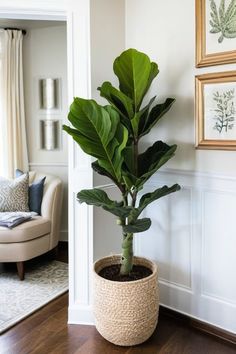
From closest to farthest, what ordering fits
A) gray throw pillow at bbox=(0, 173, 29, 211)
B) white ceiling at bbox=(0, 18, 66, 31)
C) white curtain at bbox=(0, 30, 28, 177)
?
1. gray throw pillow at bbox=(0, 173, 29, 211)
2. white ceiling at bbox=(0, 18, 66, 31)
3. white curtain at bbox=(0, 30, 28, 177)

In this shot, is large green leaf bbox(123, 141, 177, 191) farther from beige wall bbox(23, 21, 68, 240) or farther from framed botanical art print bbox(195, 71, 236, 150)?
beige wall bbox(23, 21, 68, 240)

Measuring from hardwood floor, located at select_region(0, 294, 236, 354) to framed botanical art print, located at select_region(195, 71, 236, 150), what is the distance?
122 centimetres

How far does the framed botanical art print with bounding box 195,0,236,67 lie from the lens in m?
2.00

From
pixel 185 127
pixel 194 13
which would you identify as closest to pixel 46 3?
pixel 194 13

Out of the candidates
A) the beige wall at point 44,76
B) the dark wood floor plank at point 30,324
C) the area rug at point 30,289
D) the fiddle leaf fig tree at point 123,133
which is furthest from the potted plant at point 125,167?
the beige wall at point 44,76

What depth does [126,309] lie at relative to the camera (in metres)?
1.99

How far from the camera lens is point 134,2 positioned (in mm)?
2400

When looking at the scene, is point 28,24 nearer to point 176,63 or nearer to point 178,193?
point 176,63

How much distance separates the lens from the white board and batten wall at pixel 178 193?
85.4 inches

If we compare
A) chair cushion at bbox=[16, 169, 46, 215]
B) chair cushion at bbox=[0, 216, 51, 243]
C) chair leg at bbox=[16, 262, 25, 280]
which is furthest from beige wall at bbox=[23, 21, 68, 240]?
chair leg at bbox=[16, 262, 25, 280]

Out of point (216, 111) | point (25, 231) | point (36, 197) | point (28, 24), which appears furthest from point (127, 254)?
point (28, 24)

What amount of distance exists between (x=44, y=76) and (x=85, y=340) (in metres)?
2.81

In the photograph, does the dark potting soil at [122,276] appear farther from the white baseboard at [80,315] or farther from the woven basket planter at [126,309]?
the white baseboard at [80,315]

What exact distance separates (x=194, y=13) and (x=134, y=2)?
485 millimetres
